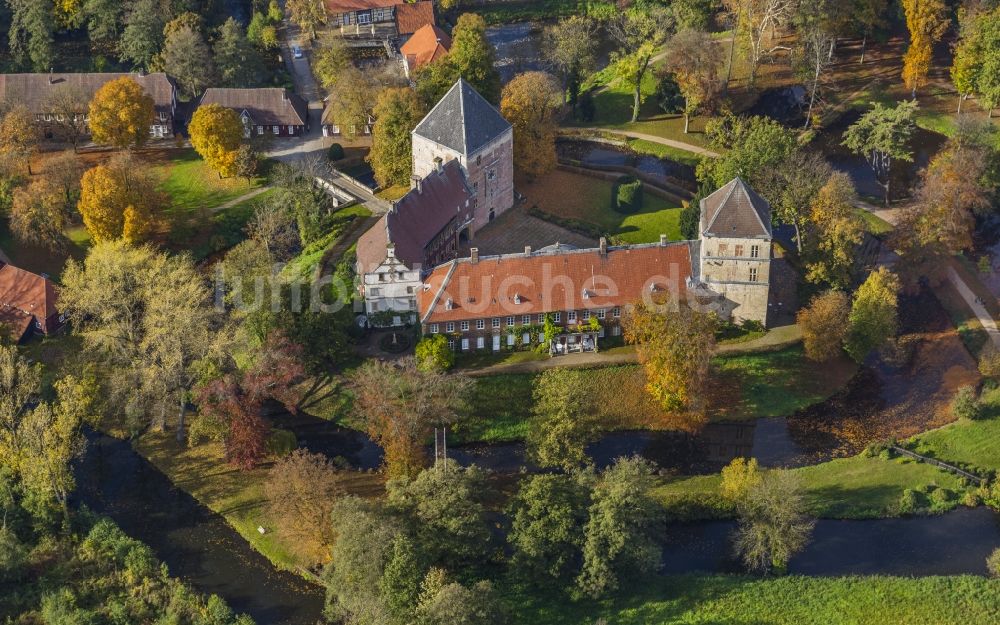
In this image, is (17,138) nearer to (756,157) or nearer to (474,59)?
(474,59)

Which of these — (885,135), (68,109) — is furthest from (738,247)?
(68,109)

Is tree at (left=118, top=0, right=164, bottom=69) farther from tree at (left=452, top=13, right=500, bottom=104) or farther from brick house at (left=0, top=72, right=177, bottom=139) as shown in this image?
tree at (left=452, top=13, right=500, bottom=104)

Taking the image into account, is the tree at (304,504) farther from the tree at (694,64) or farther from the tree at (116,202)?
the tree at (694,64)

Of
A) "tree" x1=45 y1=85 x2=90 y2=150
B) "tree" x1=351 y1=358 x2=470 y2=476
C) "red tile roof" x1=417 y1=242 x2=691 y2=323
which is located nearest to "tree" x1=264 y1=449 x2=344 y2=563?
"tree" x1=351 y1=358 x2=470 y2=476

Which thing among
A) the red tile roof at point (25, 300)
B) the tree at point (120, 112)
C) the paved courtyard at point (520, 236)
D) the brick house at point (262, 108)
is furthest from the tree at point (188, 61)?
the paved courtyard at point (520, 236)

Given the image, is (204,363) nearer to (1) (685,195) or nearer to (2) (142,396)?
(2) (142,396)

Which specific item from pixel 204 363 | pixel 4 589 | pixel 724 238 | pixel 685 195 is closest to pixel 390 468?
pixel 204 363
